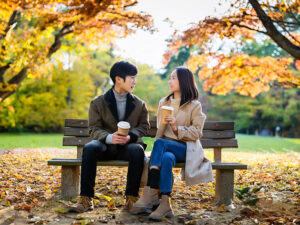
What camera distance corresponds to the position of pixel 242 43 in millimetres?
7352

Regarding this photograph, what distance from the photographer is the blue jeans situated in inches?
120

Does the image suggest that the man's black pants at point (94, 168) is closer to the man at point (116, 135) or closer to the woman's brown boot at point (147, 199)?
the man at point (116, 135)

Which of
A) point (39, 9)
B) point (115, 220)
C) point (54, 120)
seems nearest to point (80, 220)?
point (115, 220)

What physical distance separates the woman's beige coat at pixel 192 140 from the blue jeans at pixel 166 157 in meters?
0.09

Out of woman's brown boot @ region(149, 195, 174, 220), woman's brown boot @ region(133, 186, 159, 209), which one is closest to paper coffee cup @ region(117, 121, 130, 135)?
woman's brown boot @ region(133, 186, 159, 209)

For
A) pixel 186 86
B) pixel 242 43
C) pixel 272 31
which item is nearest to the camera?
pixel 186 86

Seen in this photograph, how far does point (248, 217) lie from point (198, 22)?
4.59 meters

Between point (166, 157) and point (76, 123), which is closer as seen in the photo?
point (166, 157)

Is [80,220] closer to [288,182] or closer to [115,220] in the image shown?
[115,220]

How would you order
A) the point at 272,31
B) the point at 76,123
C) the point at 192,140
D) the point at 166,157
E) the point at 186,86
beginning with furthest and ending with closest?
the point at 272,31 < the point at 76,123 < the point at 186,86 < the point at 192,140 < the point at 166,157

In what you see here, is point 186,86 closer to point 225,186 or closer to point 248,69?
point 225,186

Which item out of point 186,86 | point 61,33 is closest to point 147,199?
point 186,86

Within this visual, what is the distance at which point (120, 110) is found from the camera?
3574mm

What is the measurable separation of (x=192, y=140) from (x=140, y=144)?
0.58 metres
